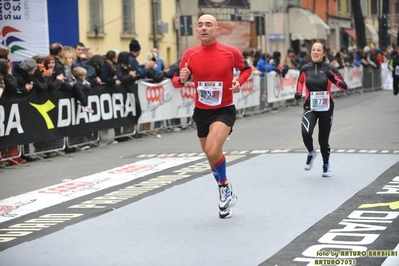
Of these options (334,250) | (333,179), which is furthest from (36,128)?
(334,250)

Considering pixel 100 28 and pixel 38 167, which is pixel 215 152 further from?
pixel 100 28

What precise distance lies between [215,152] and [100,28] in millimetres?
24076

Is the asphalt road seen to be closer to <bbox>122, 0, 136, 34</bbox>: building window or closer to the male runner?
the male runner

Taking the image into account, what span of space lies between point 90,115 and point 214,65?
8.48 metres

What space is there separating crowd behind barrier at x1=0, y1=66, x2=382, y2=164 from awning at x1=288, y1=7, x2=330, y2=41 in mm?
25433

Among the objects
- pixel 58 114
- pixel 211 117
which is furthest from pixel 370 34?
pixel 211 117

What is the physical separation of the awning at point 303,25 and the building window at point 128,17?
16847 millimetres

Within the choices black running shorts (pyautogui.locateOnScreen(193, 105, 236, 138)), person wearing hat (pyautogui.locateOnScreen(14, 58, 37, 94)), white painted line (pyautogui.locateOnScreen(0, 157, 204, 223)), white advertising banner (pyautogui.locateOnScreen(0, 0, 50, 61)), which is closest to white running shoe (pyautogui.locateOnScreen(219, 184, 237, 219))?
black running shorts (pyautogui.locateOnScreen(193, 105, 236, 138))

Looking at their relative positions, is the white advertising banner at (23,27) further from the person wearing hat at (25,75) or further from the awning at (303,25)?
the awning at (303,25)

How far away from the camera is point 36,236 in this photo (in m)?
9.34

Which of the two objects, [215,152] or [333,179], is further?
[333,179]

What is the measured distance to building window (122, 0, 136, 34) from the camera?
35781mm

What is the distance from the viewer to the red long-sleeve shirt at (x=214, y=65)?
10.1 meters

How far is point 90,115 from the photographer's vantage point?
18.2 m
